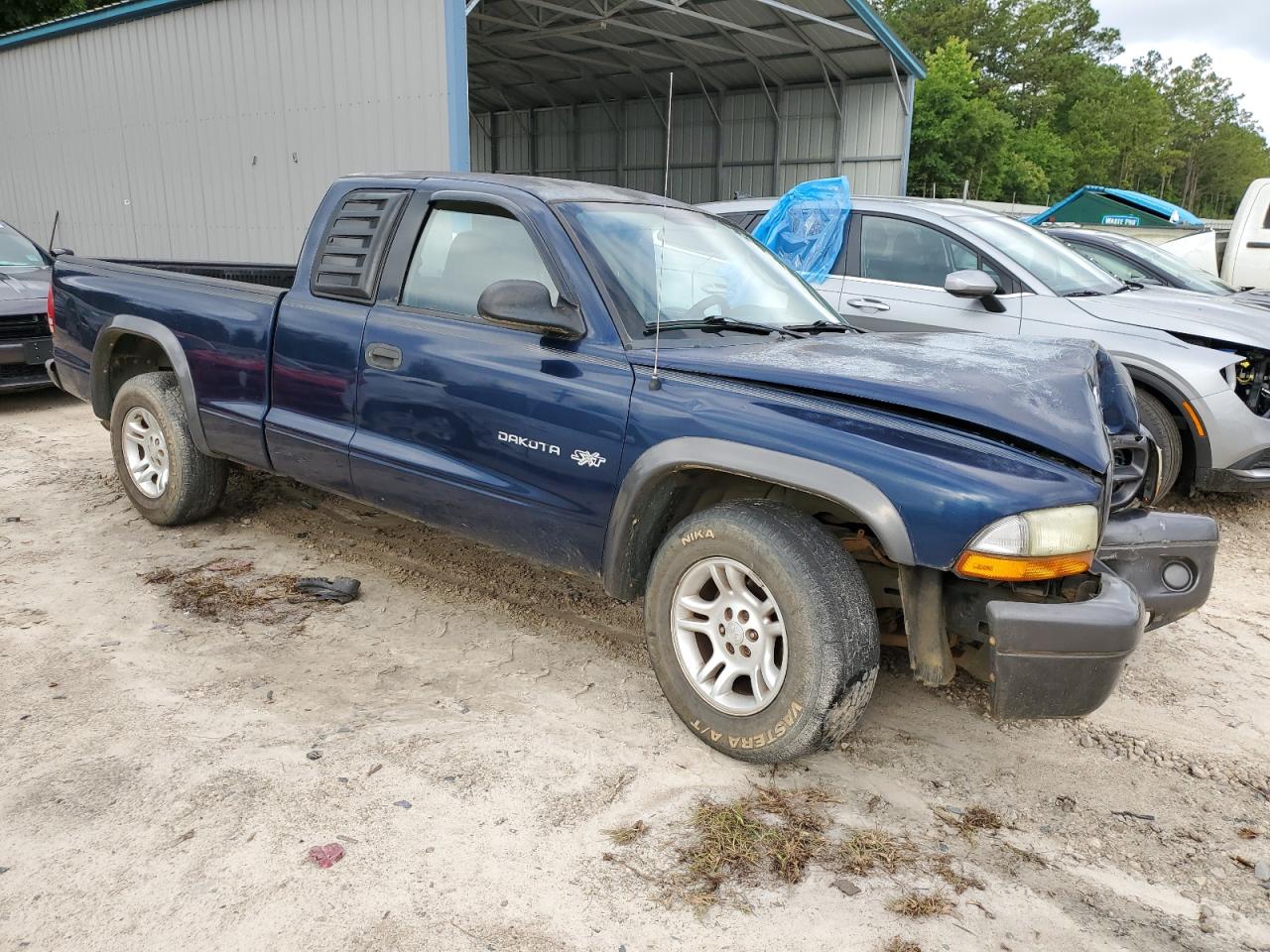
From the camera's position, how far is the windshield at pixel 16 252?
360 inches

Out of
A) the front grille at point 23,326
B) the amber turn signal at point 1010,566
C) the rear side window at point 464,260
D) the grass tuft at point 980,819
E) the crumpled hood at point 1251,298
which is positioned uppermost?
the rear side window at point 464,260

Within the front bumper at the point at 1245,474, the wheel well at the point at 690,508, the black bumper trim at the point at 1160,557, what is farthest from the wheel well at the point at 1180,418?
the wheel well at the point at 690,508

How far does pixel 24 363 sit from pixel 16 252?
1.84 metres

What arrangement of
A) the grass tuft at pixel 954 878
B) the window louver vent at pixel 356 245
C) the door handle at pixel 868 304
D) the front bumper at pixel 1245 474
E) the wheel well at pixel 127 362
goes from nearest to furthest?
the grass tuft at pixel 954 878 < the window louver vent at pixel 356 245 < the wheel well at pixel 127 362 < the front bumper at pixel 1245 474 < the door handle at pixel 868 304

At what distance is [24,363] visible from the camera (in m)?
8.16

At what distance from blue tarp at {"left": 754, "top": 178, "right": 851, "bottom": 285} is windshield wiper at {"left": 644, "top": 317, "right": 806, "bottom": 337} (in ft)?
10.9

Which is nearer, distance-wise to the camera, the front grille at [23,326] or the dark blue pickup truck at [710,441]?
the dark blue pickup truck at [710,441]

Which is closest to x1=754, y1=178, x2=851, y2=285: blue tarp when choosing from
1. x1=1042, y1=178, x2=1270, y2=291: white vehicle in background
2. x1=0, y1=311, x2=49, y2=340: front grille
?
x1=1042, y1=178, x2=1270, y2=291: white vehicle in background

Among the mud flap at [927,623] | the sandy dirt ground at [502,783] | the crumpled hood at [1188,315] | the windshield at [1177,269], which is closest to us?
the sandy dirt ground at [502,783]

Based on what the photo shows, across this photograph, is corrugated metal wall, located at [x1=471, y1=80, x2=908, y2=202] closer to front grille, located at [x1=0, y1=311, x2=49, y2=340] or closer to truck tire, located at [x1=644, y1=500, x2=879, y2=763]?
front grille, located at [x1=0, y1=311, x2=49, y2=340]

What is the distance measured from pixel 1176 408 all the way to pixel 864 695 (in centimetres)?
388

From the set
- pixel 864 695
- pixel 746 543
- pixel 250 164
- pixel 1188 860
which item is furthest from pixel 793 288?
pixel 250 164

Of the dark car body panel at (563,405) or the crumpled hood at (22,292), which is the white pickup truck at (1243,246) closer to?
the dark car body panel at (563,405)

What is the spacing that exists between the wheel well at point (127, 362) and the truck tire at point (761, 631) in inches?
139
